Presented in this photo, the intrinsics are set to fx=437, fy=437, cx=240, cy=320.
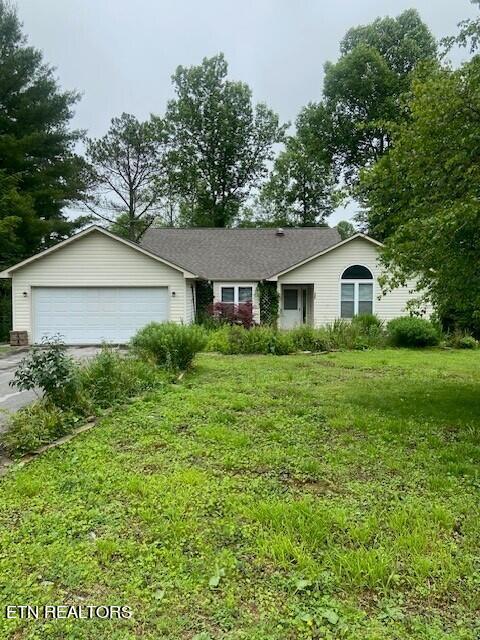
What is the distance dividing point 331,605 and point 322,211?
116ft

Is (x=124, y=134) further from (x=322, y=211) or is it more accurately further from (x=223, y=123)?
(x=322, y=211)

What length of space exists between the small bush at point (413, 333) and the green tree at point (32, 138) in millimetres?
16792

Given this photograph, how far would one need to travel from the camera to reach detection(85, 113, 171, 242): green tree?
31328 millimetres

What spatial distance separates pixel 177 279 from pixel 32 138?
12598 millimetres

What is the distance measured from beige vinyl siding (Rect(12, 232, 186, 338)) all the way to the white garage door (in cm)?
26

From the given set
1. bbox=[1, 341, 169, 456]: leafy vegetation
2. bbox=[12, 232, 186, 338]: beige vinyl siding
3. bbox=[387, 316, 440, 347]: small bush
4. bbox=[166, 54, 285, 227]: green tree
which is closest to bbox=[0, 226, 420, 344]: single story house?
bbox=[12, 232, 186, 338]: beige vinyl siding

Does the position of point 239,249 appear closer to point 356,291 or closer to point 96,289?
point 356,291

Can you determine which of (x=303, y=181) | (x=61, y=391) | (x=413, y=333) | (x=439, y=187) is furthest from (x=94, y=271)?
(x=303, y=181)

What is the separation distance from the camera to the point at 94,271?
15.9 m

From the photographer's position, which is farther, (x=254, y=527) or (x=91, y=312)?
(x=91, y=312)

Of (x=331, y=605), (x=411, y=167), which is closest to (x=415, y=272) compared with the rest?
(x=411, y=167)

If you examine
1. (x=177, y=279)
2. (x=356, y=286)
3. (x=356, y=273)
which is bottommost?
(x=356, y=286)

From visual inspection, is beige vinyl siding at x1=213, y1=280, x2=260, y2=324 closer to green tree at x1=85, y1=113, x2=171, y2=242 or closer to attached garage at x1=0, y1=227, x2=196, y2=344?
attached garage at x1=0, y1=227, x2=196, y2=344

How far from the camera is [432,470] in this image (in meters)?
4.14
